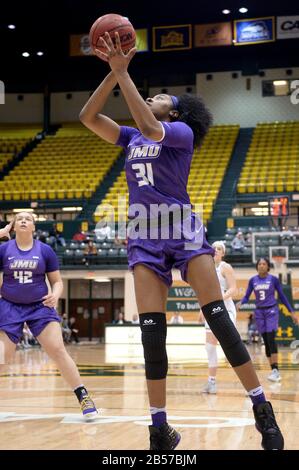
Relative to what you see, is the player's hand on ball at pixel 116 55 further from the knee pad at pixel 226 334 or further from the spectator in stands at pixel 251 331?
the spectator in stands at pixel 251 331

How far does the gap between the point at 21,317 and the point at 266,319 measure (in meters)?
5.11

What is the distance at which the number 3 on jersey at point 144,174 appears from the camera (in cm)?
393

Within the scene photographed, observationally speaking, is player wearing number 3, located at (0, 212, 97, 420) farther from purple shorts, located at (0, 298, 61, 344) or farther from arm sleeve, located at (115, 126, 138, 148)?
arm sleeve, located at (115, 126, 138, 148)

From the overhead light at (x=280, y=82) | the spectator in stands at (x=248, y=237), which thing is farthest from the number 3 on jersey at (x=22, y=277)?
the overhead light at (x=280, y=82)

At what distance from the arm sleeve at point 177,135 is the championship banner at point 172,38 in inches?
1069

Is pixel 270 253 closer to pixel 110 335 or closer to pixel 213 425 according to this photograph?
pixel 110 335

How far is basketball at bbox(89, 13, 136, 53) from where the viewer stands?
373cm

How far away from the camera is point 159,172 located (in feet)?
12.9

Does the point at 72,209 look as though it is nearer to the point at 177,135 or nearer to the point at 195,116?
the point at 195,116

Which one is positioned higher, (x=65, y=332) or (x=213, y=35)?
(x=213, y=35)

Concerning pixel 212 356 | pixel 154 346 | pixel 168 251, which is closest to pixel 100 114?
pixel 168 251

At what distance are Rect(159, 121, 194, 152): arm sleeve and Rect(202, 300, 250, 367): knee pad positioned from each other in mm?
915

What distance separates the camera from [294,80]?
101 ft

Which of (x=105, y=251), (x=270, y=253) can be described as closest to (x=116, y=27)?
(x=270, y=253)
